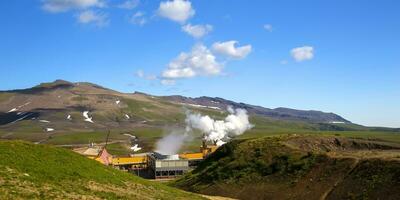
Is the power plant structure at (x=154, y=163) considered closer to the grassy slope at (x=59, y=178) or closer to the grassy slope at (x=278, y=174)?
the grassy slope at (x=278, y=174)

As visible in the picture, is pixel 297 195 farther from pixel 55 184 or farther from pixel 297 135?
pixel 55 184

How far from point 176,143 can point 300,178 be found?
12892cm

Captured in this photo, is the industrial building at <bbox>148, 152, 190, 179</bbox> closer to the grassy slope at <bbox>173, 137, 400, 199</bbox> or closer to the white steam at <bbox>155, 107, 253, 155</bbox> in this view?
the grassy slope at <bbox>173, 137, 400, 199</bbox>

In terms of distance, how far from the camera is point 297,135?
89500 mm

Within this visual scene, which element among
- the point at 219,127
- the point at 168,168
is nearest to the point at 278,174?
the point at 168,168

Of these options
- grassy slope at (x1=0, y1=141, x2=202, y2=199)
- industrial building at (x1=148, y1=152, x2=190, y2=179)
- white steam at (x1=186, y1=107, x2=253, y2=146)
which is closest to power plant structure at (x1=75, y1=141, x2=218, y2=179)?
industrial building at (x1=148, y1=152, x2=190, y2=179)

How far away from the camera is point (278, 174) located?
238 ft

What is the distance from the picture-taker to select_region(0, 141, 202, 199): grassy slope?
3484 centimetres

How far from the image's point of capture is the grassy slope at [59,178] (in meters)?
34.8

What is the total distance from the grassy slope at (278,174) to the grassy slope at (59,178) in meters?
20.6

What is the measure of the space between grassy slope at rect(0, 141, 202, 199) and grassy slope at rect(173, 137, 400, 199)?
67.7 ft

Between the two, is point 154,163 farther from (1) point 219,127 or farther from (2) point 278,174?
(1) point 219,127

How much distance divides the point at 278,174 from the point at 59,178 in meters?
40.8

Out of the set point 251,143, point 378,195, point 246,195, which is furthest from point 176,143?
point 378,195
